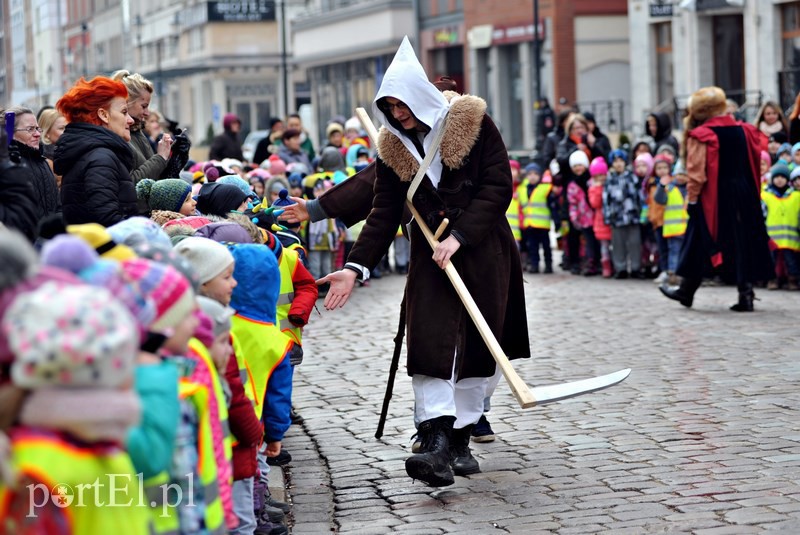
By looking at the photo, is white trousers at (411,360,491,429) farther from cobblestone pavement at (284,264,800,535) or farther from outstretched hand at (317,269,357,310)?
outstretched hand at (317,269,357,310)

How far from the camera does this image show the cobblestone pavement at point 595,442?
20.4ft

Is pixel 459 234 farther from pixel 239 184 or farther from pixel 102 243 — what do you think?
pixel 102 243

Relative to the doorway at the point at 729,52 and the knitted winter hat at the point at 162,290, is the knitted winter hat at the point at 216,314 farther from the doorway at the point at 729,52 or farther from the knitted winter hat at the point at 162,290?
the doorway at the point at 729,52

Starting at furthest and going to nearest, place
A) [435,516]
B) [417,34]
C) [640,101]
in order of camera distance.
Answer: [417,34], [640,101], [435,516]

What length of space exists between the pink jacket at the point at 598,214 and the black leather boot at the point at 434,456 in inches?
414

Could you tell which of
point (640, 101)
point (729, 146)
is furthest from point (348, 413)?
point (640, 101)

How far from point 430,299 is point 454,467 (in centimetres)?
82

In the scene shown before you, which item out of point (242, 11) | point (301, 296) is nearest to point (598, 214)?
point (301, 296)

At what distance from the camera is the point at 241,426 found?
4793 millimetres

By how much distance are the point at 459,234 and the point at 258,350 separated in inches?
54.3

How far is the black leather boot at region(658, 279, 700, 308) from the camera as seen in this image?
13.3 m

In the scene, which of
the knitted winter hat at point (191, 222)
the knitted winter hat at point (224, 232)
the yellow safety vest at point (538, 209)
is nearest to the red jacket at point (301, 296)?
the knitted winter hat at point (191, 222)

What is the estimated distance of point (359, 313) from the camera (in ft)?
47.9

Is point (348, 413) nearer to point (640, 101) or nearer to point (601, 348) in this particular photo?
point (601, 348)
